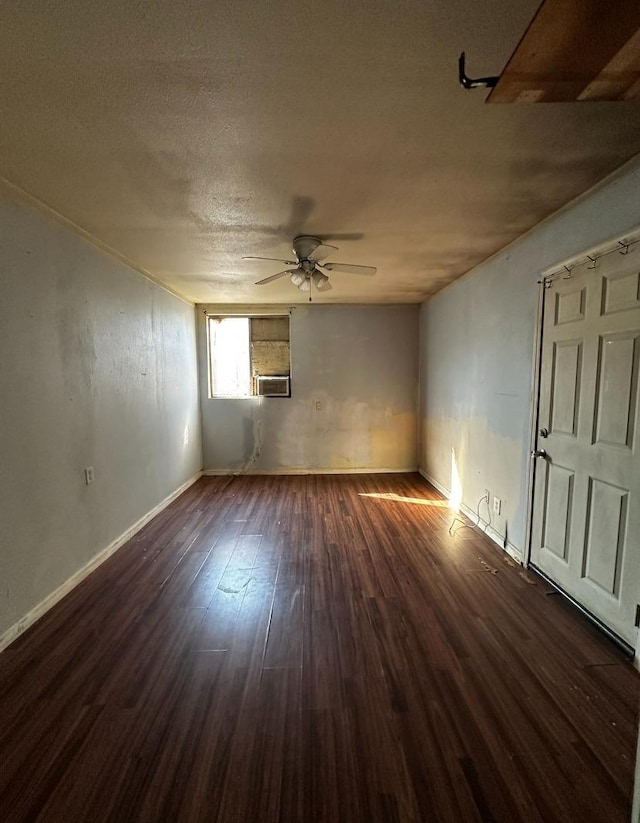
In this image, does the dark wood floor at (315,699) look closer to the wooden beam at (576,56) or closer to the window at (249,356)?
the wooden beam at (576,56)

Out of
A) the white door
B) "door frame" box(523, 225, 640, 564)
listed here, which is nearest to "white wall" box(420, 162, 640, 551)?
"door frame" box(523, 225, 640, 564)

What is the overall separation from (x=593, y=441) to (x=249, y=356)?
415cm

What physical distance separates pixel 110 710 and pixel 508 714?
163 centimetres

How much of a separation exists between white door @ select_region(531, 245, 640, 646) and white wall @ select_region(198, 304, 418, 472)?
2.74m

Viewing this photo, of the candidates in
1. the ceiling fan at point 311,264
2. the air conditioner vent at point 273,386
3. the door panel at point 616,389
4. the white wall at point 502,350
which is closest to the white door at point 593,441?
the door panel at point 616,389

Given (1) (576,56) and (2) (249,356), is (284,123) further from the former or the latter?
(2) (249,356)

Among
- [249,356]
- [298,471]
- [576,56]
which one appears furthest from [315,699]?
[249,356]

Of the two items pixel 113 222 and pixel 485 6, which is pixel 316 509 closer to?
pixel 113 222

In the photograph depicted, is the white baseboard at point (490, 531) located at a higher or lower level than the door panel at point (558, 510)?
lower

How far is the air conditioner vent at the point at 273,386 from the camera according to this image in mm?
5035

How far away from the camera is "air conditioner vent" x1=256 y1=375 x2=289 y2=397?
16.5 ft

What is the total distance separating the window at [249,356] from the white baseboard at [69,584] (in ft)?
6.71

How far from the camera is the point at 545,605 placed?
209cm

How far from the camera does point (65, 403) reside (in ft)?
7.39
